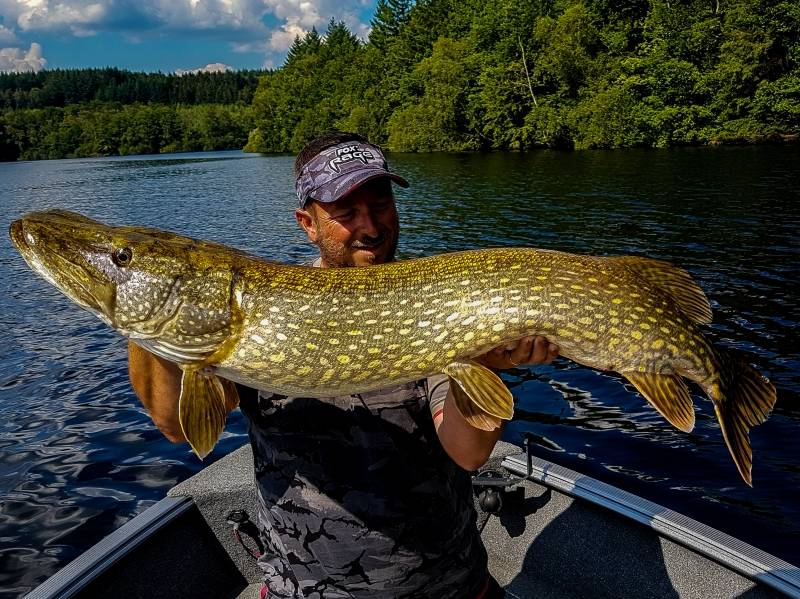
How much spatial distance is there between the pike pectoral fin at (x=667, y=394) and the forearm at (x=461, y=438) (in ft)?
1.79

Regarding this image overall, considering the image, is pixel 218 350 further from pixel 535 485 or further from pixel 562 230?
pixel 562 230

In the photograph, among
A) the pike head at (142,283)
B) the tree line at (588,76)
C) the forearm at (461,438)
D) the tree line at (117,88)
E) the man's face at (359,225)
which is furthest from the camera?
the tree line at (117,88)

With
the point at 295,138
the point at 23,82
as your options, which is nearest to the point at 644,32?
the point at 295,138

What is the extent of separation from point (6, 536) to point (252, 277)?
13.1 ft

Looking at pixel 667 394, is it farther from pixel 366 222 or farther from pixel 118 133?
pixel 118 133

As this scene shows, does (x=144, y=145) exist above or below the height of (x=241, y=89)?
below

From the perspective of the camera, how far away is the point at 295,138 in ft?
212

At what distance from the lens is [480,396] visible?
200 centimetres

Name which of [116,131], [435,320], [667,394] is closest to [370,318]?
[435,320]

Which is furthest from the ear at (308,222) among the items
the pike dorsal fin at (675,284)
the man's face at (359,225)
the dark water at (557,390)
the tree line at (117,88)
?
the tree line at (117,88)

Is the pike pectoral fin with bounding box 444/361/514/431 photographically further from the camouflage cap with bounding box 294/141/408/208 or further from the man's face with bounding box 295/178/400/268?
the camouflage cap with bounding box 294/141/408/208

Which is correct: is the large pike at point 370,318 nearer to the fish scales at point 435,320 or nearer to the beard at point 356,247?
the fish scales at point 435,320

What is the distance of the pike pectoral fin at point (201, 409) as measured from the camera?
206cm

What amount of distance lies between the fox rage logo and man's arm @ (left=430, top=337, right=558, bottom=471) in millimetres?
865
